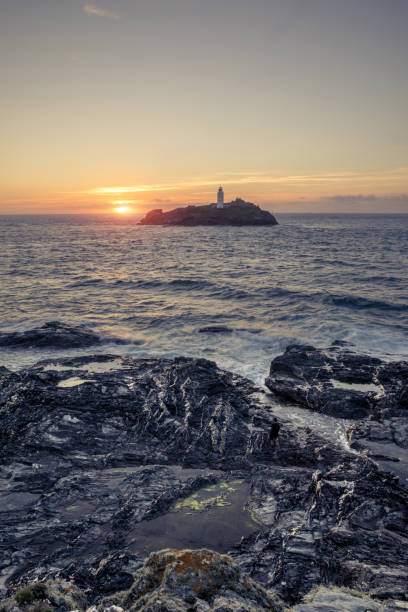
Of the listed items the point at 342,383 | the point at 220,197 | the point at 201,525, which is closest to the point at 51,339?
the point at 201,525

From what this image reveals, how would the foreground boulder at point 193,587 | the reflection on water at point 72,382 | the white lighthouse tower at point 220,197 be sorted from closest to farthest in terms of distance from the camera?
the foreground boulder at point 193,587
the reflection on water at point 72,382
the white lighthouse tower at point 220,197

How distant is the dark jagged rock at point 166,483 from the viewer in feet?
19.8

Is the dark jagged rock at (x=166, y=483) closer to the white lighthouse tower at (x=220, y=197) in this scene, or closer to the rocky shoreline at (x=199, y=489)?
the rocky shoreline at (x=199, y=489)

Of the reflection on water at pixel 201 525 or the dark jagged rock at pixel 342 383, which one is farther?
the dark jagged rock at pixel 342 383

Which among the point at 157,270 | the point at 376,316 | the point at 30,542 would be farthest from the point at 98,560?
the point at 157,270

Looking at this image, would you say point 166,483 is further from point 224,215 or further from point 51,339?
point 224,215

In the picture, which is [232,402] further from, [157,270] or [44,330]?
[157,270]

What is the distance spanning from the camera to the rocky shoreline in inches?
178

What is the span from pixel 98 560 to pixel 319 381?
34.2 feet

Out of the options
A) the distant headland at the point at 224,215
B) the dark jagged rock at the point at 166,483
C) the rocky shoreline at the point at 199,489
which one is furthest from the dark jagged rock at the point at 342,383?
the distant headland at the point at 224,215

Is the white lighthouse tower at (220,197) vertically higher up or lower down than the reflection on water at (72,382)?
higher up

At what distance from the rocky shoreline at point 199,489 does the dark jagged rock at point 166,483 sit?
3 centimetres

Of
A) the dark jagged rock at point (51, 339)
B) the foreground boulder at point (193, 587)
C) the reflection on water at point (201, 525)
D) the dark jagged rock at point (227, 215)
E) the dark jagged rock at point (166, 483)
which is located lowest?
the reflection on water at point (201, 525)

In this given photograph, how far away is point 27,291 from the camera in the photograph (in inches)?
1351
